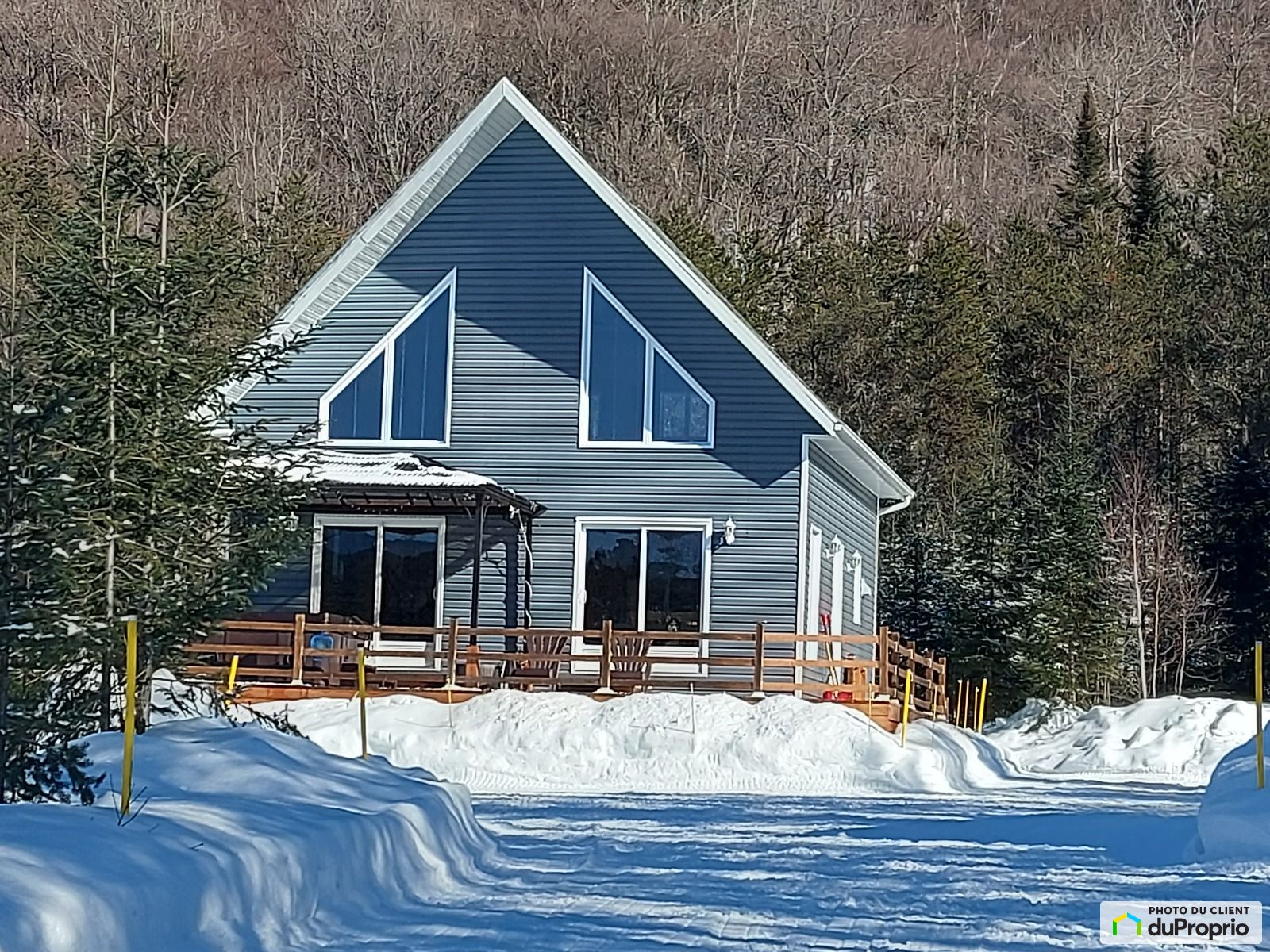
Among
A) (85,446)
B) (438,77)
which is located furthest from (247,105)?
(85,446)

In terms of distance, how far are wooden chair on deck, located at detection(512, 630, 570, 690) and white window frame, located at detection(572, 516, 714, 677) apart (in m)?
0.61

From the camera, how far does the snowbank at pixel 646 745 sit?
1700 cm

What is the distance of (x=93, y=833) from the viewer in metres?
6.23

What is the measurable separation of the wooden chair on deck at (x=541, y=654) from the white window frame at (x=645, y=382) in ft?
8.97

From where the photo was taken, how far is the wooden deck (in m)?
19.8

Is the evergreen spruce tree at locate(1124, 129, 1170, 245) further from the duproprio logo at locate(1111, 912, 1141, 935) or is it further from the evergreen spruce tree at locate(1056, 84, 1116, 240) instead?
the duproprio logo at locate(1111, 912, 1141, 935)

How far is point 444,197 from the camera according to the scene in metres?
23.1

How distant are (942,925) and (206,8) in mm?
53361

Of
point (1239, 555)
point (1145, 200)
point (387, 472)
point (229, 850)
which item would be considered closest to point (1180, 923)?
point (229, 850)

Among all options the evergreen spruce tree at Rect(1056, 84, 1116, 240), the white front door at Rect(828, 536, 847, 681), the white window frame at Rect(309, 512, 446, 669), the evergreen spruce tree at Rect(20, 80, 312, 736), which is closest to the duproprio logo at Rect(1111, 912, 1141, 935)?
the evergreen spruce tree at Rect(20, 80, 312, 736)

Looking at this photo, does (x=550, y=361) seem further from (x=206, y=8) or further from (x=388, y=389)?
(x=206, y=8)

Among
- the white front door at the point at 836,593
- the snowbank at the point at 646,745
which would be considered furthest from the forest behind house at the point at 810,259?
the white front door at the point at 836,593

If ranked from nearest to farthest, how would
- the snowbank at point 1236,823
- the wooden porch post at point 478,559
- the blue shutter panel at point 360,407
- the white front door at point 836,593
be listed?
1. the snowbank at point 1236,823
2. the wooden porch post at point 478,559
3. the blue shutter panel at point 360,407
4. the white front door at point 836,593

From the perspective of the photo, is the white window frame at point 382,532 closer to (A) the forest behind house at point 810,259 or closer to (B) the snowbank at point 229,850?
(A) the forest behind house at point 810,259
